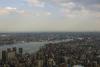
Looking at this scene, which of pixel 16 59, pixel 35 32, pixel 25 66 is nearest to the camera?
pixel 25 66

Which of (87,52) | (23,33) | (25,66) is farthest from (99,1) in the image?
(25,66)

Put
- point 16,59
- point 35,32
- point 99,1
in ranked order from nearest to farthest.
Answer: point 16,59 → point 99,1 → point 35,32

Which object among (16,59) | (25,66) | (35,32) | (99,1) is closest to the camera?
(25,66)

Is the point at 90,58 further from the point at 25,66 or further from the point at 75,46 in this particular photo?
the point at 25,66

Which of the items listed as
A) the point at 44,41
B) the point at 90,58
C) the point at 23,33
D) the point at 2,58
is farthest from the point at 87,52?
the point at 2,58

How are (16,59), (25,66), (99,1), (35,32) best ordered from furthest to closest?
(35,32) → (99,1) → (16,59) → (25,66)

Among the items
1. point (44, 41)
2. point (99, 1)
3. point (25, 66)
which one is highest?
point (99, 1)

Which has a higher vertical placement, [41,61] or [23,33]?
[23,33]

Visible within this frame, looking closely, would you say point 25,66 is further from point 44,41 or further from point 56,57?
point 44,41

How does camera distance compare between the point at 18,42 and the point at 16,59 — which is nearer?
the point at 16,59

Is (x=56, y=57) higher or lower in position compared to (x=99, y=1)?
lower
